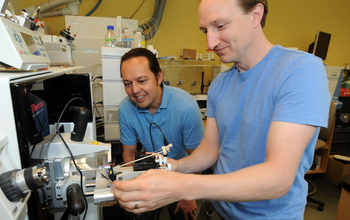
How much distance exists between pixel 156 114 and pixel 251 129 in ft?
2.45

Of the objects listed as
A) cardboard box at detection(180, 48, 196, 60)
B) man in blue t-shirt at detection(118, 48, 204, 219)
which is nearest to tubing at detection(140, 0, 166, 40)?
cardboard box at detection(180, 48, 196, 60)

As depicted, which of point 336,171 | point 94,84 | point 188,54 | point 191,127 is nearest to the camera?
point 191,127

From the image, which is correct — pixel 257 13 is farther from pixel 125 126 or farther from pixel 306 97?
pixel 125 126

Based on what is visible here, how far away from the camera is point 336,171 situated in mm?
2406

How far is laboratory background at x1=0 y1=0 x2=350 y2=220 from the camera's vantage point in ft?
1.81

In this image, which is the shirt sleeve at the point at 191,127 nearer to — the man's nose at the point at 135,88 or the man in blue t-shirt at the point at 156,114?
the man in blue t-shirt at the point at 156,114

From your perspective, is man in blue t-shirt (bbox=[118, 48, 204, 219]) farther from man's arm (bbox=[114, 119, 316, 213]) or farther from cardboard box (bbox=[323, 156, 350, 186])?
cardboard box (bbox=[323, 156, 350, 186])

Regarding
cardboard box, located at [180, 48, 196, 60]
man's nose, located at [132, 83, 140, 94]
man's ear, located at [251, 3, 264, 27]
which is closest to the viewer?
man's ear, located at [251, 3, 264, 27]

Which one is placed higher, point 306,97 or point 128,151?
point 306,97

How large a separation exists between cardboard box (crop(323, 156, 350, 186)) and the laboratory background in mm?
12

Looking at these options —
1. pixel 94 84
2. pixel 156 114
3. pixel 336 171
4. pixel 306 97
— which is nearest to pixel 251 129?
pixel 306 97

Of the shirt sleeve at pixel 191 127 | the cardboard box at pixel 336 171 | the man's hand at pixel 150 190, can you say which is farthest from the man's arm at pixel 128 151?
the cardboard box at pixel 336 171

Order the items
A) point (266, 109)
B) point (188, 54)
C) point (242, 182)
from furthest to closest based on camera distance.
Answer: point (188, 54)
point (266, 109)
point (242, 182)

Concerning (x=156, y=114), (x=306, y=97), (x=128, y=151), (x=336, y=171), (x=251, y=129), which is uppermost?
(x=306, y=97)
